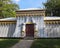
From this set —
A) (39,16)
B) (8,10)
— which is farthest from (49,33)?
(8,10)

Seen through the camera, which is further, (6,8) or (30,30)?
(6,8)

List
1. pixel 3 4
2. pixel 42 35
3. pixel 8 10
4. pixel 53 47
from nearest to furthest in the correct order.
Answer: pixel 53 47 < pixel 42 35 < pixel 3 4 < pixel 8 10

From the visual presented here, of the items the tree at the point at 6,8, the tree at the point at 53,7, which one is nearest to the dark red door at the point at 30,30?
the tree at the point at 6,8

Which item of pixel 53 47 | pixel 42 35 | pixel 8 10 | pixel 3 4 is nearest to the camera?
pixel 53 47

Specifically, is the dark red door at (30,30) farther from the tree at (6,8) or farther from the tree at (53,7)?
the tree at (53,7)

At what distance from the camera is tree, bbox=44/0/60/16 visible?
136 feet

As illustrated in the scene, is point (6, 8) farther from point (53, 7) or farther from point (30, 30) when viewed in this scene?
point (30, 30)

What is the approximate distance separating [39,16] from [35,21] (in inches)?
33.7

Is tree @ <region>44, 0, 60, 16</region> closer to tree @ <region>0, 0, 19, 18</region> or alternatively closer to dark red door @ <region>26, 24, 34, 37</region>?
tree @ <region>0, 0, 19, 18</region>

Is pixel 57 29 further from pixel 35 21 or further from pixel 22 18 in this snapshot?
pixel 22 18

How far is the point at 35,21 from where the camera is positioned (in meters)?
26.3

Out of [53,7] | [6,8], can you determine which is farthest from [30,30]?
[53,7]

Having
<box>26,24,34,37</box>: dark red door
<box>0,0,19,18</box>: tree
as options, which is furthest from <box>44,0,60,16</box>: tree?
<box>26,24,34,37</box>: dark red door

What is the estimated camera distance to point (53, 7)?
1674 inches
